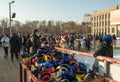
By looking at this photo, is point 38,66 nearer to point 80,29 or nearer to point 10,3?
point 10,3

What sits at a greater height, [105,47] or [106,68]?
[105,47]

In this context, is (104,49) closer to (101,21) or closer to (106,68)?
(106,68)

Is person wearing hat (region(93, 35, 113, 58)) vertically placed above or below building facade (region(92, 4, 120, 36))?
below

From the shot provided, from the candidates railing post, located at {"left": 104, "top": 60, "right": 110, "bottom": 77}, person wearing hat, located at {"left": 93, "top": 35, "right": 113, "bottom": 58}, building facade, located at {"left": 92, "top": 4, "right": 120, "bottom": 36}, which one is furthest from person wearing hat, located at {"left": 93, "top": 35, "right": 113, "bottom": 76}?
building facade, located at {"left": 92, "top": 4, "right": 120, "bottom": 36}

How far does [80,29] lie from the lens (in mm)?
124125

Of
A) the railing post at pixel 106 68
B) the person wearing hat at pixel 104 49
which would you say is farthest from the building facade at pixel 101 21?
the railing post at pixel 106 68

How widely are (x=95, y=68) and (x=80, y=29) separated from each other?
118 m

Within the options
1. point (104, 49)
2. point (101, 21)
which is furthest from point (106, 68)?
point (101, 21)

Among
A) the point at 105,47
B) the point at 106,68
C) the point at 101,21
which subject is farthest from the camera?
the point at 101,21

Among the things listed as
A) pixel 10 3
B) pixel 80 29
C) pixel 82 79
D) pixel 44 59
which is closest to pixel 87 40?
pixel 10 3

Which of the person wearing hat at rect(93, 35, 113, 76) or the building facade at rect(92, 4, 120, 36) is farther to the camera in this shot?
the building facade at rect(92, 4, 120, 36)

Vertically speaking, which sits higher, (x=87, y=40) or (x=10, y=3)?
(x=10, y=3)

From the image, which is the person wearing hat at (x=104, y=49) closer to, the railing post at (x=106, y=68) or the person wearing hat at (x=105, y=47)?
the person wearing hat at (x=105, y=47)

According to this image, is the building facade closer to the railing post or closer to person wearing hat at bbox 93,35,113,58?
person wearing hat at bbox 93,35,113,58
